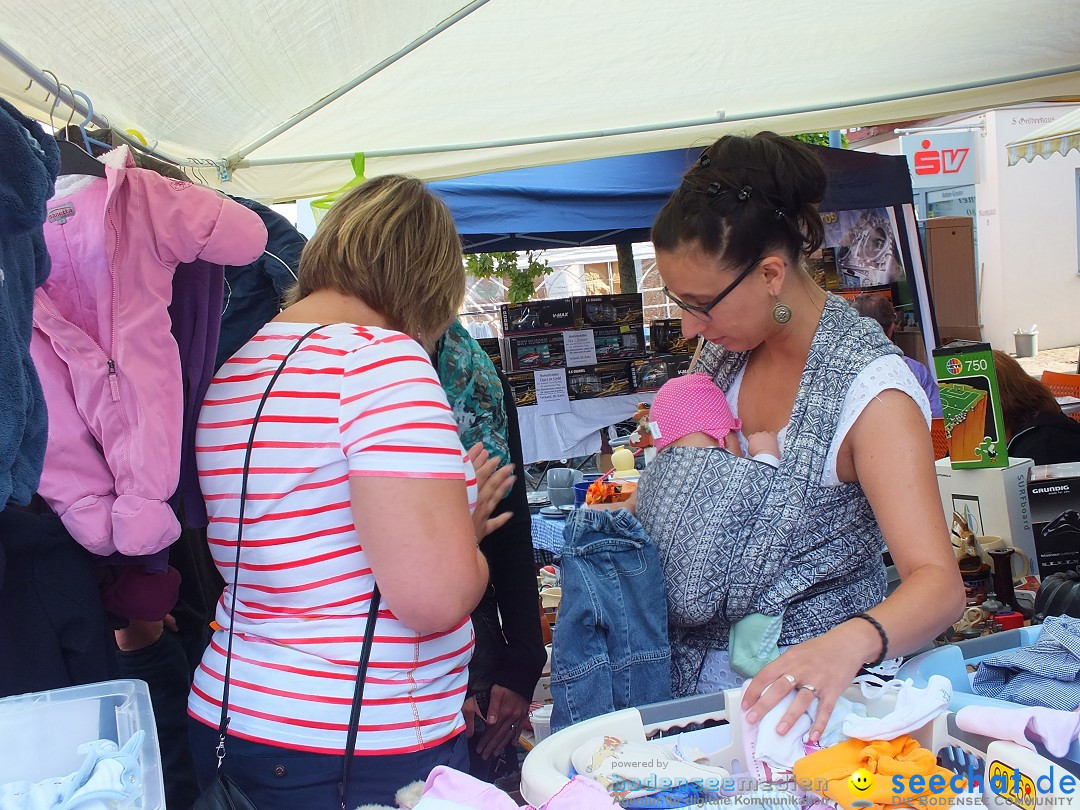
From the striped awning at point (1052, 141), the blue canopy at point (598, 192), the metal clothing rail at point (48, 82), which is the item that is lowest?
the metal clothing rail at point (48, 82)

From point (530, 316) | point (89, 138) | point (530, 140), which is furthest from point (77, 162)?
point (530, 316)

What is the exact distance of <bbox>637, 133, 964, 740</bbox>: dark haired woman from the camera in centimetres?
134

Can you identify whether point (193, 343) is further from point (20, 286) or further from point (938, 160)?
point (938, 160)

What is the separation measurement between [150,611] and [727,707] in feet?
3.22

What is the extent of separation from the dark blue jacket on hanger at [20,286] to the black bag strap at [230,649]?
274 millimetres

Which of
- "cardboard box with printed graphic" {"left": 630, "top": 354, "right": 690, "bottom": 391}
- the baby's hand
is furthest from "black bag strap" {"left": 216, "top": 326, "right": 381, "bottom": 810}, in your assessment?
"cardboard box with printed graphic" {"left": 630, "top": 354, "right": 690, "bottom": 391}

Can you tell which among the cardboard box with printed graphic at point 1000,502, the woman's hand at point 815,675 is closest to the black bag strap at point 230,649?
the woman's hand at point 815,675

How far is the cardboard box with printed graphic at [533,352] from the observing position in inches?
225

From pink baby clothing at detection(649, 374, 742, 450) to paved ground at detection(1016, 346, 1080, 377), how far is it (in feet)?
37.0

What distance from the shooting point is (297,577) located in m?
1.22

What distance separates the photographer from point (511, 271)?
21.6 ft

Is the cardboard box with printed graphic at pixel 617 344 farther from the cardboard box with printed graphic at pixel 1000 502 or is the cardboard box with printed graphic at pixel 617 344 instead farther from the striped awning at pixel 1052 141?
the striped awning at pixel 1052 141

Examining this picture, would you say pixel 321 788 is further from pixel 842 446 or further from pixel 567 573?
pixel 842 446

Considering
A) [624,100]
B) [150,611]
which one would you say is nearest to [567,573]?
[150,611]
